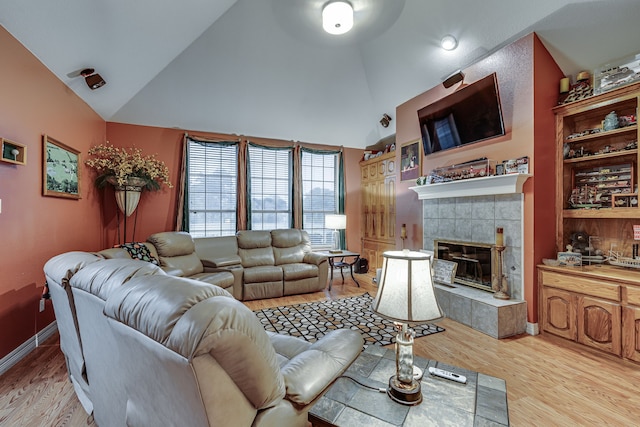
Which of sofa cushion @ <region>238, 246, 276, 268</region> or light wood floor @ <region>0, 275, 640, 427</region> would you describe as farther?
sofa cushion @ <region>238, 246, 276, 268</region>

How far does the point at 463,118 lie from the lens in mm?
3598

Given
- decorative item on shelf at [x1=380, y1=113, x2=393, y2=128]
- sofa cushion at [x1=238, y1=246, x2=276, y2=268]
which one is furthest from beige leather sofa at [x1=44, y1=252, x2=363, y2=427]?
decorative item on shelf at [x1=380, y1=113, x2=393, y2=128]

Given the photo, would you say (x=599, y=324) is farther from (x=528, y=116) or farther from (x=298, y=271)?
(x=298, y=271)

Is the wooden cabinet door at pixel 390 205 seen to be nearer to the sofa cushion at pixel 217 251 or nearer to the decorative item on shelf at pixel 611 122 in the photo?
the sofa cushion at pixel 217 251

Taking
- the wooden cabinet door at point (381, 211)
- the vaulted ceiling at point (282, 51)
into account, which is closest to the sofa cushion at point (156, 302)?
the vaulted ceiling at point (282, 51)

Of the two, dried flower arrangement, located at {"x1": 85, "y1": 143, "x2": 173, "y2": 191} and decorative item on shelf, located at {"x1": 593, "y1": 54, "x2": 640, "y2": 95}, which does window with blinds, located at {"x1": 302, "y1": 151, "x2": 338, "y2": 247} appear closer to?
dried flower arrangement, located at {"x1": 85, "y1": 143, "x2": 173, "y2": 191}

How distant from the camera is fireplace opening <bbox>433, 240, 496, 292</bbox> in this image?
11.1 ft

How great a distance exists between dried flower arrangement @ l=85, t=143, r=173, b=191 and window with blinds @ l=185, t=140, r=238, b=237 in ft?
1.91

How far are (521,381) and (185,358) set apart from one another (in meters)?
2.47

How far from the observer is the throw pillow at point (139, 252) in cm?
351

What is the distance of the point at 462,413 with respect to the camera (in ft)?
3.71

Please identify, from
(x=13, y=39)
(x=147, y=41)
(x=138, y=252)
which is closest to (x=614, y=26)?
(x=147, y=41)

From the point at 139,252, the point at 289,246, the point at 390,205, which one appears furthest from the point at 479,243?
the point at 139,252

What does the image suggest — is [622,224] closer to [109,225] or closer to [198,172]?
[198,172]
